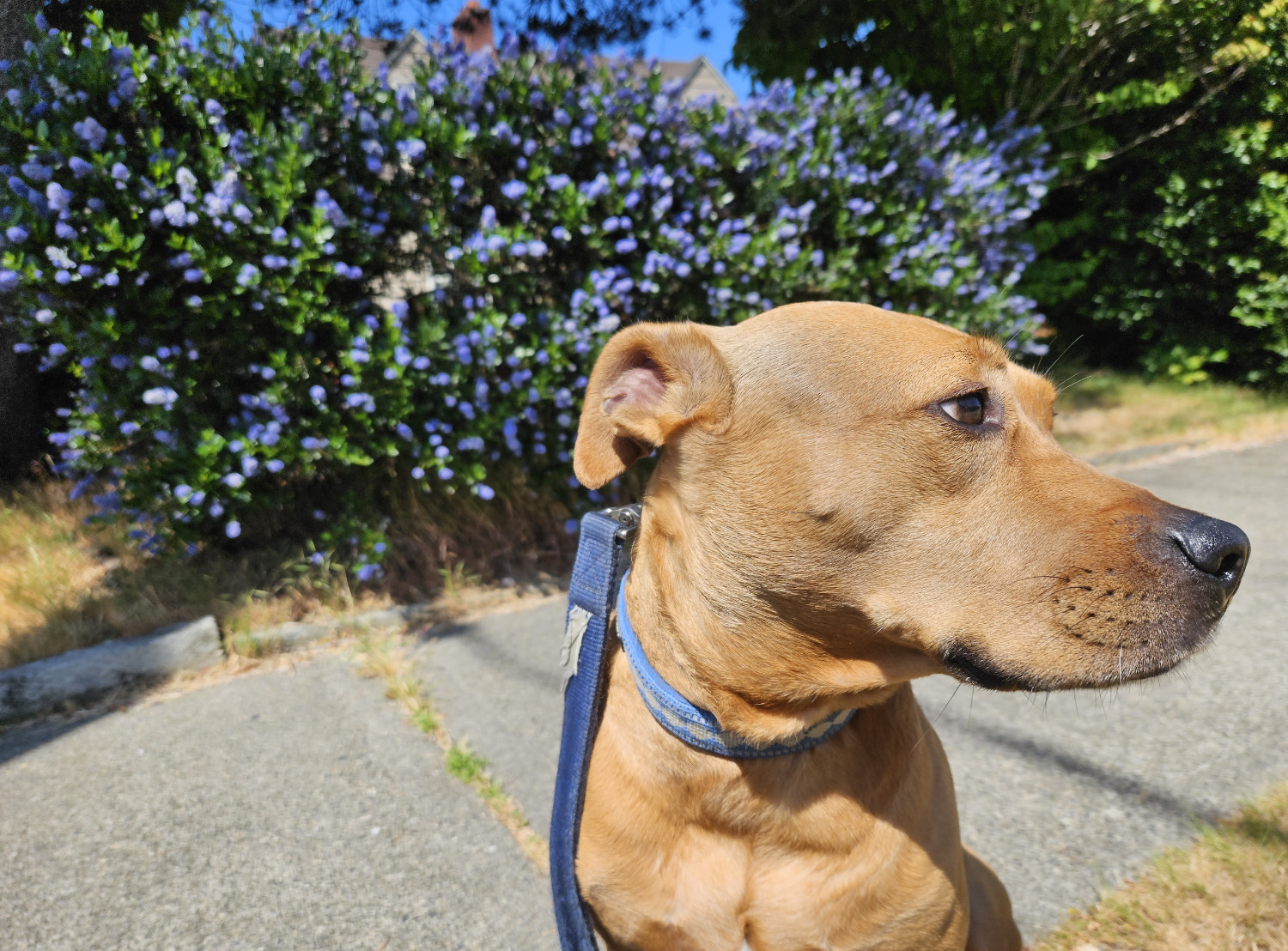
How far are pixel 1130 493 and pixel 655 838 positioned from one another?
1201mm

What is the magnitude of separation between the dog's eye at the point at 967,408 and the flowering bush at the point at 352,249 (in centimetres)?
269

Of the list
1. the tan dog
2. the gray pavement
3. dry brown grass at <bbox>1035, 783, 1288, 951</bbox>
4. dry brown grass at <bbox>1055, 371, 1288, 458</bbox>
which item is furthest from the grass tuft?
dry brown grass at <bbox>1055, 371, 1288, 458</bbox>

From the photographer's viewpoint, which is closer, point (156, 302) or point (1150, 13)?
point (156, 302)

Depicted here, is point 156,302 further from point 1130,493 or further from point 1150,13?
point 1150,13

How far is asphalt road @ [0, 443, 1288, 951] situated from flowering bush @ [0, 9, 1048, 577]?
3.43 feet

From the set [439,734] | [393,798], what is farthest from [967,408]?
[439,734]

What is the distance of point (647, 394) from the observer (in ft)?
5.79

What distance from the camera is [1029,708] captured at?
3.19 meters

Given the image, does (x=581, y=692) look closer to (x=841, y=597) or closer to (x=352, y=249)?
(x=841, y=597)

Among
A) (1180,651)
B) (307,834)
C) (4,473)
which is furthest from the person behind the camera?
(4,473)

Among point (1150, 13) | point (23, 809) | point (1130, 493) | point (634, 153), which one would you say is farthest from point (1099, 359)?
point (23, 809)

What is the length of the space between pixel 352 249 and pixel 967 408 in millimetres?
3305

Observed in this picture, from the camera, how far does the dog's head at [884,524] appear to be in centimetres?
135

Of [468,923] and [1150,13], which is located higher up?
[1150,13]
